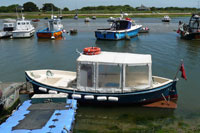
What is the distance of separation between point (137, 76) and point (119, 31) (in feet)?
94.6

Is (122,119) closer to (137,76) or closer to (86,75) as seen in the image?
(137,76)

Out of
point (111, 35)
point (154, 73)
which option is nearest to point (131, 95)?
point (154, 73)

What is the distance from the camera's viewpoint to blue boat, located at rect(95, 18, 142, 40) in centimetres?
4088

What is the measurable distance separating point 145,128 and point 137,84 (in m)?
2.68

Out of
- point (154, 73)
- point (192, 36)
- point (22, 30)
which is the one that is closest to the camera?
point (154, 73)

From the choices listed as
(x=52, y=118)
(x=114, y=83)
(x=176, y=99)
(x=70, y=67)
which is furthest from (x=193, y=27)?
(x=52, y=118)

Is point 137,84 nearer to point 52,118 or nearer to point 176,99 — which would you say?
point 176,99

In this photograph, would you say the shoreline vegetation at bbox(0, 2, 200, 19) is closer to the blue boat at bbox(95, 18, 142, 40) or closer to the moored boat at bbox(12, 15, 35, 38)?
the moored boat at bbox(12, 15, 35, 38)

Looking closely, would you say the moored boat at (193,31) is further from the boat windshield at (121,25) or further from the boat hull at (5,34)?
the boat hull at (5,34)

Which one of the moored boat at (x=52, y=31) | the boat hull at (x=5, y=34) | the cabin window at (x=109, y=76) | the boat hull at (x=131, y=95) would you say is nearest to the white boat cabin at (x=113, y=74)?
the cabin window at (x=109, y=76)

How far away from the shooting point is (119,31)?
4106cm

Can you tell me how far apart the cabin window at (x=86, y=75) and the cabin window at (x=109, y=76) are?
1.79 feet

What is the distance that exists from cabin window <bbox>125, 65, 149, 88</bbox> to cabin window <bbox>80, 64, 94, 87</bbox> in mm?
2101

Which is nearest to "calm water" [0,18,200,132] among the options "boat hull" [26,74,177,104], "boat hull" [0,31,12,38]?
"boat hull" [26,74,177,104]
